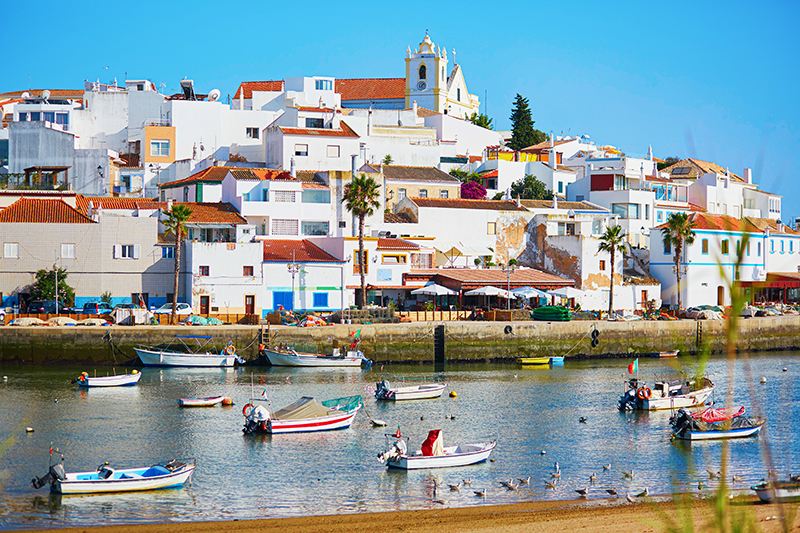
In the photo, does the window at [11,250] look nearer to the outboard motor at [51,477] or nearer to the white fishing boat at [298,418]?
the white fishing boat at [298,418]

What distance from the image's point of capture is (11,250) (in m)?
56.7

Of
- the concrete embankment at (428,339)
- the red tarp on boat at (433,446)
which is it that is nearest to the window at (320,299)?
the concrete embankment at (428,339)

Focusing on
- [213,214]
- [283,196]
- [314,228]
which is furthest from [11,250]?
[314,228]

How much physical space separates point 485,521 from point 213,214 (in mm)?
45932

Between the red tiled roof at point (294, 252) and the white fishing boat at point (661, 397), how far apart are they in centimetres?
2690

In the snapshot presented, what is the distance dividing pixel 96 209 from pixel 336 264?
16.8 m

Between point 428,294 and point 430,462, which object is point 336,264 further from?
point 430,462

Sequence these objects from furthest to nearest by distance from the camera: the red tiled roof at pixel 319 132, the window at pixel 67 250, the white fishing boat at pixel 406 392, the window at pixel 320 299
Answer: the red tiled roof at pixel 319 132 < the window at pixel 320 299 < the window at pixel 67 250 < the white fishing boat at pixel 406 392

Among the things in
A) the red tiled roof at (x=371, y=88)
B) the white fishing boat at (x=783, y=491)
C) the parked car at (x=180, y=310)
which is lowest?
the white fishing boat at (x=783, y=491)

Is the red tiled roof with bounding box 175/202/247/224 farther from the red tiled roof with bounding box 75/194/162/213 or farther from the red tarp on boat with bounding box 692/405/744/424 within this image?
the red tarp on boat with bounding box 692/405/744/424

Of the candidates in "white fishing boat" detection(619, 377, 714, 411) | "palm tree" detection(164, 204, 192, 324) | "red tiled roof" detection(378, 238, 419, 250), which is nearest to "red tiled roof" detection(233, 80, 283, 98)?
"red tiled roof" detection(378, 238, 419, 250)

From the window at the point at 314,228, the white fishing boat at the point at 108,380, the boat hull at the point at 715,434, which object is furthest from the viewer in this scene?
the window at the point at 314,228

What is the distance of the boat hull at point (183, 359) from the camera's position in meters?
49.7

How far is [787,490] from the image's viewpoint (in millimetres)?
20984
